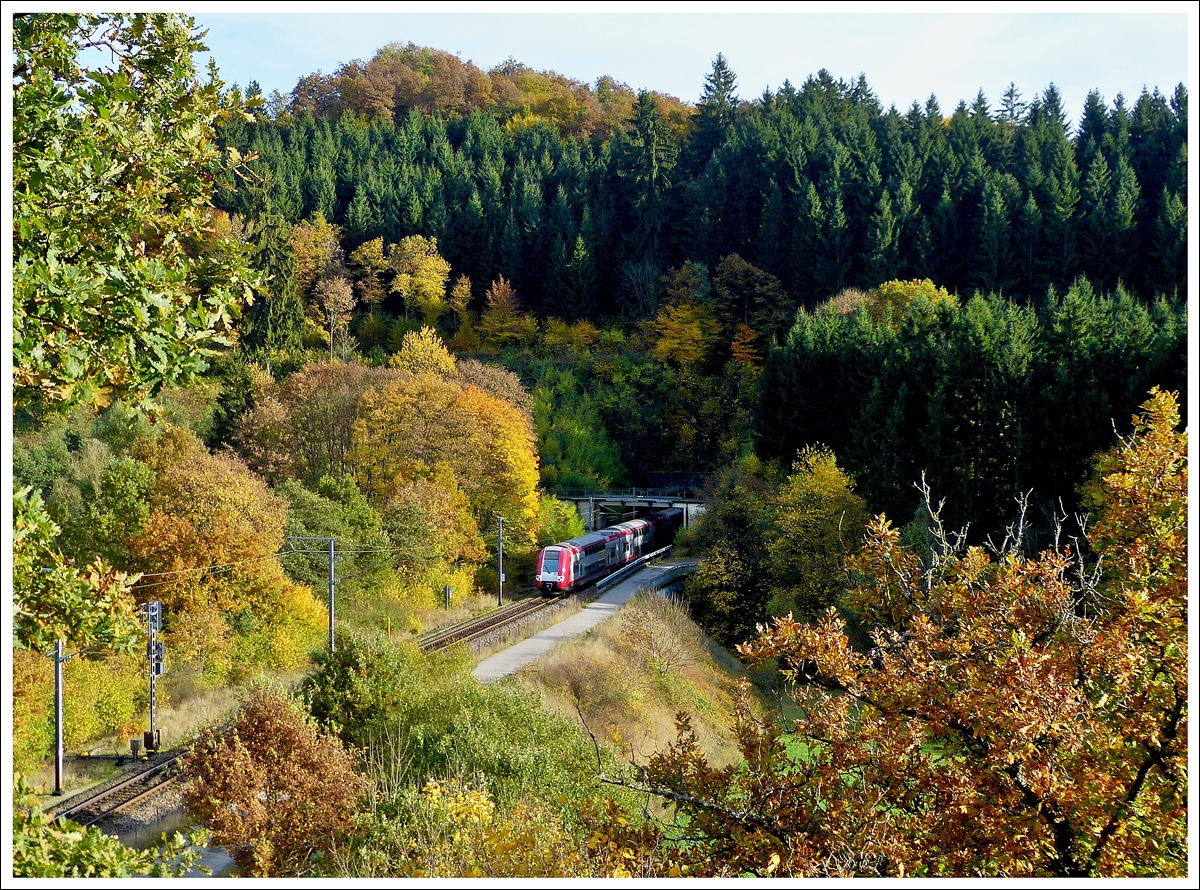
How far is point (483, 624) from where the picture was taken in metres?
30.2

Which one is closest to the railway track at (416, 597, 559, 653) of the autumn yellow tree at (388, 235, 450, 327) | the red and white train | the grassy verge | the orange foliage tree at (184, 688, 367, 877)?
the red and white train

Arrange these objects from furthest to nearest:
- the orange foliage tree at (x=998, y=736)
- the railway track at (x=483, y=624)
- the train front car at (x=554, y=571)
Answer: the train front car at (x=554, y=571) → the railway track at (x=483, y=624) → the orange foliage tree at (x=998, y=736)

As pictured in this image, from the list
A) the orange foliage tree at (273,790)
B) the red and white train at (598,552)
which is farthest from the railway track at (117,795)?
the red and white train at (598,552)

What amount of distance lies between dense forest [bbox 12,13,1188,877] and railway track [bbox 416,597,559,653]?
53.4 inches

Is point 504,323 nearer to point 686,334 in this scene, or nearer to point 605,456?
point 686,334

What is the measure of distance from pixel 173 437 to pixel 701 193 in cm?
4138

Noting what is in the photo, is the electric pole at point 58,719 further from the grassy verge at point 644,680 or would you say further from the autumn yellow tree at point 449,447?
the autumn yellow tree at point 449,447

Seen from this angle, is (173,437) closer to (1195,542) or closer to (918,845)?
(918,845)

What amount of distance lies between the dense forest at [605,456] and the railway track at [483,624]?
136 centimetres

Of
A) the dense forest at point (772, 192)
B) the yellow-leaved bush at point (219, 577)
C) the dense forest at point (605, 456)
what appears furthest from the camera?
the dense forest at point (772, 192)

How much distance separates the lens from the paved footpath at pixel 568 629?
2373 centimetres

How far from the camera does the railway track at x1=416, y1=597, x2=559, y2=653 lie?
27.2 meters

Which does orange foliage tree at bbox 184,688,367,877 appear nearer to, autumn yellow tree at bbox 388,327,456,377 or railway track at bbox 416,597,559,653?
railway track at bbox 416,597,559,653

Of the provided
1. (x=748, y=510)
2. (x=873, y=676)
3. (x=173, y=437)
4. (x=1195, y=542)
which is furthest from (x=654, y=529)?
(x=1195, y=542)
